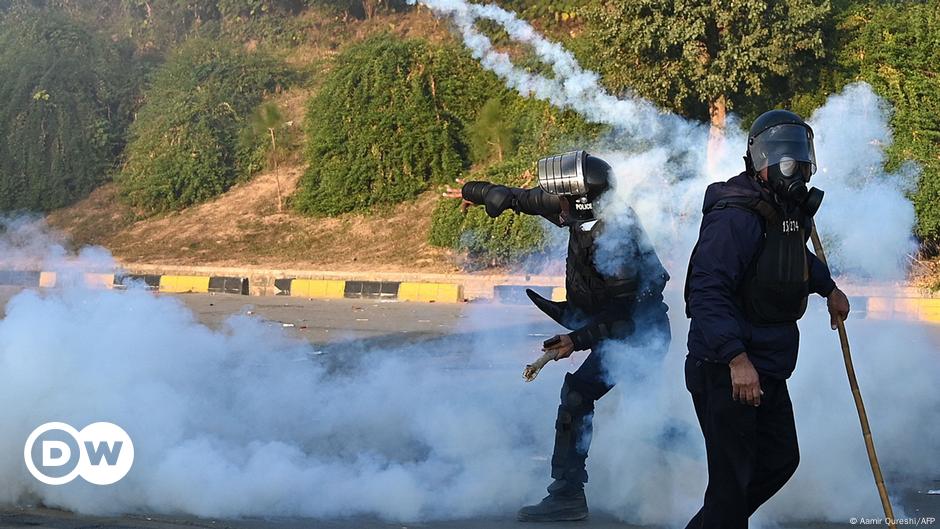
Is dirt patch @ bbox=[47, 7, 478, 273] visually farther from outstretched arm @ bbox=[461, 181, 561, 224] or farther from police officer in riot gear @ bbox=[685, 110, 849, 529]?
police officer in riot gear @ bbox=[685, 110, 849, 529]

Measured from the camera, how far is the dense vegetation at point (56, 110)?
72.8ft

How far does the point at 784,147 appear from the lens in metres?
3.98

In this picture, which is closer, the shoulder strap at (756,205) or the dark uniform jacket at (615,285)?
the shoulder strap at (756,205)

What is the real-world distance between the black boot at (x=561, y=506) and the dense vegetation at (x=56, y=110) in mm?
16952

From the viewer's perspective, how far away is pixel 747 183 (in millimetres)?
4004

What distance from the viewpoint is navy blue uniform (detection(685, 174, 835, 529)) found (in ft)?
12.8

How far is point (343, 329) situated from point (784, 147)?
8741 mm

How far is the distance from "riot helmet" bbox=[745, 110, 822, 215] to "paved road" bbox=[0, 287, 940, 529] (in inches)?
74.5

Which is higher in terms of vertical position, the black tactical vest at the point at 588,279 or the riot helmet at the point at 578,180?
the riot helmet at the point at 578,180

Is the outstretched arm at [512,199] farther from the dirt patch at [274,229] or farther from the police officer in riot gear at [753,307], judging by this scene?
the dirt patch at [274,229]

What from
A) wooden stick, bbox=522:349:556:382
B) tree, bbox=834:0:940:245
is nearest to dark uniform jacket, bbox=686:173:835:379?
wooden stick, bbox=522:349:556:382

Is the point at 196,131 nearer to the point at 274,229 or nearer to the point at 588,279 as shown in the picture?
the point at 274,229

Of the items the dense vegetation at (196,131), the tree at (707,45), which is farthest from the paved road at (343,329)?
the dense vegetation at (196,131)

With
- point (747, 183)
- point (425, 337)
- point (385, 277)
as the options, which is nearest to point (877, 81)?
point (425, 337)
